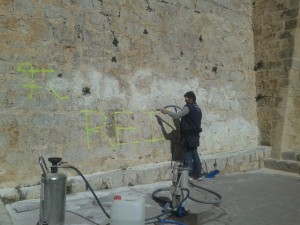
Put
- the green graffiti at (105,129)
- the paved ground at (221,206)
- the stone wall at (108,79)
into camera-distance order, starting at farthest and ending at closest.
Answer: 1. the green graffiti at (105,129)
2. the stone wall at (108,79)
3. the paved ground at (221,206)

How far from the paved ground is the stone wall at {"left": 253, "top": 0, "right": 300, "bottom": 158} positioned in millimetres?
2259

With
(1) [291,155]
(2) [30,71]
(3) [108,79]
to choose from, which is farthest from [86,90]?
(1) [291,155]

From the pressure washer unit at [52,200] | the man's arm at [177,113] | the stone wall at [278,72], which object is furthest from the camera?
the stone wall at [278,72]

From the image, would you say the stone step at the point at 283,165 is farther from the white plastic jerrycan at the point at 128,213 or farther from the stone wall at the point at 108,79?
the white plastic jerrycan at the point at 128,213

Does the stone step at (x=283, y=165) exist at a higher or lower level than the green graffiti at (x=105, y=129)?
lower

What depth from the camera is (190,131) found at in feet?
23.2

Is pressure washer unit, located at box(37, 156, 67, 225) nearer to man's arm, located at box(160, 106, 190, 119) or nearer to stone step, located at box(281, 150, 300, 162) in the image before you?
man's arm, located at box(160, 106, 190, 119)

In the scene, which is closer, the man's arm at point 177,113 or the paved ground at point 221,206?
the paved ground at point 221,206

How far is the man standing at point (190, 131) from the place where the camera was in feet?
23.1

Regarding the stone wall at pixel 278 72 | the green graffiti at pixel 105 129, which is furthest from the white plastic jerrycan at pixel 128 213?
the stone wall at pixel 278 72

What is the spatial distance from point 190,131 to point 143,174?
1.34 m

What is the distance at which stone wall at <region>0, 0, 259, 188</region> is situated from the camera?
552 centimetres

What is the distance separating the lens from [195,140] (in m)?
7.08

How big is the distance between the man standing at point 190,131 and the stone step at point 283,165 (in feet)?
8.88
